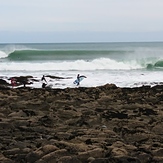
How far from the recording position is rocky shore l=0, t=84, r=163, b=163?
460 cm

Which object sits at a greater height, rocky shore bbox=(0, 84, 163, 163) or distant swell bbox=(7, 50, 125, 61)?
distant swell bbox=(7, 50, 125, 61)

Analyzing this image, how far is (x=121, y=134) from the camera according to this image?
5.91m

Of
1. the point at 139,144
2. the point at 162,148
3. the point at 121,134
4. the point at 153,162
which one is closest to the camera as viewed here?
the point at 153,162

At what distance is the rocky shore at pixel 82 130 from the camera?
4.60m

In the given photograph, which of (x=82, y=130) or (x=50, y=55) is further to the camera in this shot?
(x=50, y=55)

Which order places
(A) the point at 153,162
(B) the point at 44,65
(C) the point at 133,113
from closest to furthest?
(A) the point at 153,162, (C) the point at 133,113, (B) the point at 44,65

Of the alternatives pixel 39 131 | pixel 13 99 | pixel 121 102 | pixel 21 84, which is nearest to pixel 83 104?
pixel 121 102

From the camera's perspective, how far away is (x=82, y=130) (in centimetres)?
599

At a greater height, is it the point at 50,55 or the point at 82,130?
the point at 50,55

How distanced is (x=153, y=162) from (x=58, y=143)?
1214mm

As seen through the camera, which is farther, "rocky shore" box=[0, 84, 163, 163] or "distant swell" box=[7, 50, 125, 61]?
"distant swell" box=[7, 50, 125, 61]

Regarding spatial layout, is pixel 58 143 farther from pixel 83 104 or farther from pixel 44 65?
pixel 44 65

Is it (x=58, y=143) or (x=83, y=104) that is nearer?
(x=58, y=143)

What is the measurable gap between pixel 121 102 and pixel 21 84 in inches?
264
